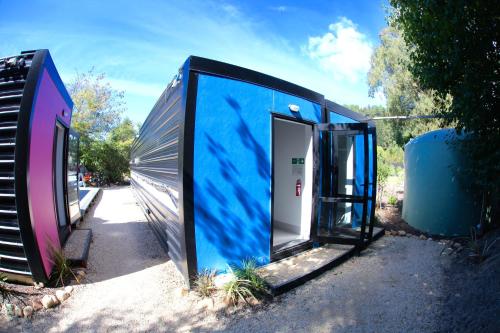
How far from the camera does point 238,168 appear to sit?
4.14 metres

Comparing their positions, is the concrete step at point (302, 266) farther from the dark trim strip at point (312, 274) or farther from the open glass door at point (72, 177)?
the open glass door at point (72, 177)

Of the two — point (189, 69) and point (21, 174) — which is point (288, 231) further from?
point (21, 174)

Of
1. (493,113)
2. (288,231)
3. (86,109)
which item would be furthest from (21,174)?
(86,109)

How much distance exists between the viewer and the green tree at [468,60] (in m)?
4.48

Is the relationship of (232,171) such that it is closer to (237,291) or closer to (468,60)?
(237,291)

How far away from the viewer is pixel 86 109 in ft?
72.6

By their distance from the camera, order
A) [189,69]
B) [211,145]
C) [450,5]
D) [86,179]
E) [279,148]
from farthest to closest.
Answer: [86,179], [279,148], [450,5], [211,145], [189,69]

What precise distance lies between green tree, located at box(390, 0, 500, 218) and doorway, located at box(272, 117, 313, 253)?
257 cm

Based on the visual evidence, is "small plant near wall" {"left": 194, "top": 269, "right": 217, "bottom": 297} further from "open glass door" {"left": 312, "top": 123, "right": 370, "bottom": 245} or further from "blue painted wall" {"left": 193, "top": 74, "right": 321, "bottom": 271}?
"open glass door" {"left": 312, "top": 123, "right": 370, "bottom": 245}

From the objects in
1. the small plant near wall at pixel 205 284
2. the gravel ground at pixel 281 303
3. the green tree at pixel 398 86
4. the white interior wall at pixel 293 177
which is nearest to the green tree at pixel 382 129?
the green tree at pixel 398 86

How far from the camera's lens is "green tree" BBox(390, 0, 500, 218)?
4.48 metres

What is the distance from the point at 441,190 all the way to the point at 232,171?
550 centimetres

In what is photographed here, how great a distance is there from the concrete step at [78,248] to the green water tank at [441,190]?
7451 mm

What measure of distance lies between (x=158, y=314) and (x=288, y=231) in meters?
3.65
